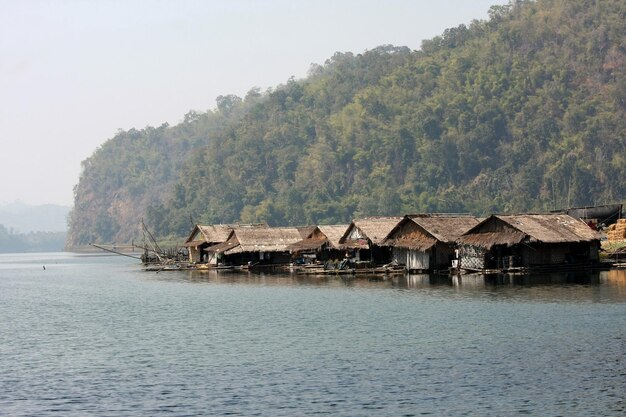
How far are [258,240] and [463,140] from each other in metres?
89.0

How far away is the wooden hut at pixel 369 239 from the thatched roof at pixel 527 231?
9.40 m

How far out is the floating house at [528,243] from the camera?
57062 millimetres

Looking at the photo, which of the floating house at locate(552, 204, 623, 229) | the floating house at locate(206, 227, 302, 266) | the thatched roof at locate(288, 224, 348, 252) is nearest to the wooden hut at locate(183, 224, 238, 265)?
the floating house at locate(206, 227, 302, 266)

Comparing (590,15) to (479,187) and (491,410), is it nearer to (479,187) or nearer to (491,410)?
(479,187)

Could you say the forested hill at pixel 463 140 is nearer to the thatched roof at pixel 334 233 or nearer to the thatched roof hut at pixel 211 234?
the thatched roof hut at pixel 211 234

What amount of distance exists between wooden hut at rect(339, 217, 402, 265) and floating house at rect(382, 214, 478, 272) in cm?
299

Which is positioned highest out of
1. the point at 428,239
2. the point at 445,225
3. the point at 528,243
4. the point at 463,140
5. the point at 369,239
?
the point at 463,140

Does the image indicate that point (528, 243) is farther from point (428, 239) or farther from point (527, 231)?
point (428, 239)

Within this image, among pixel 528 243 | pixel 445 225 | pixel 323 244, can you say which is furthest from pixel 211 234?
pixel 528 243

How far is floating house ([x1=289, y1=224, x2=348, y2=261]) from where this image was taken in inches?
2874

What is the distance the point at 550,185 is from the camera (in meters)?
144

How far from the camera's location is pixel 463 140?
162250 millimetres

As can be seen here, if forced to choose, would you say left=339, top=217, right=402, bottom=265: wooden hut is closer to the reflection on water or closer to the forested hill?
the reflection on water

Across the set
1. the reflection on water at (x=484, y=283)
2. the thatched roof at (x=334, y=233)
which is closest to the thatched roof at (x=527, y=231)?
the reflection on water at (x=484, y=283)
